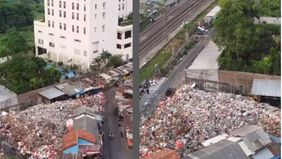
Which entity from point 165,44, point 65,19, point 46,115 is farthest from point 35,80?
point 165,44

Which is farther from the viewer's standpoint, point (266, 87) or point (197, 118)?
point (197, 118)

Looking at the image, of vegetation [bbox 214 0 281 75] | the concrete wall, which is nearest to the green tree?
the concrete wall

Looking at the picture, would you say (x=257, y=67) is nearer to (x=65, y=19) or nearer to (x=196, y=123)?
(x=196, y=123)

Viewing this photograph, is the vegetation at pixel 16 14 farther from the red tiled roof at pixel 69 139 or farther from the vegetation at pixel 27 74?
the red tiled roof at pixel 69 139

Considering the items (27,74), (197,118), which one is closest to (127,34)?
(27,74)

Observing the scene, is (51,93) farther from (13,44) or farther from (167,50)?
(167,50)

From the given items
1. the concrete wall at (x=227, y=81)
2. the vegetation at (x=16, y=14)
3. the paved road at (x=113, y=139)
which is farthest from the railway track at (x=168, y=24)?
the vegetation at (x=16, y=14)

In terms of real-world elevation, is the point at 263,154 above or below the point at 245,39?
below

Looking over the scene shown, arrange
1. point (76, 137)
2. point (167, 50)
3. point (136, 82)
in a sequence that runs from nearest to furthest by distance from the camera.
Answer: point (136, 82) < point (167, 50) < point (76, 137)
